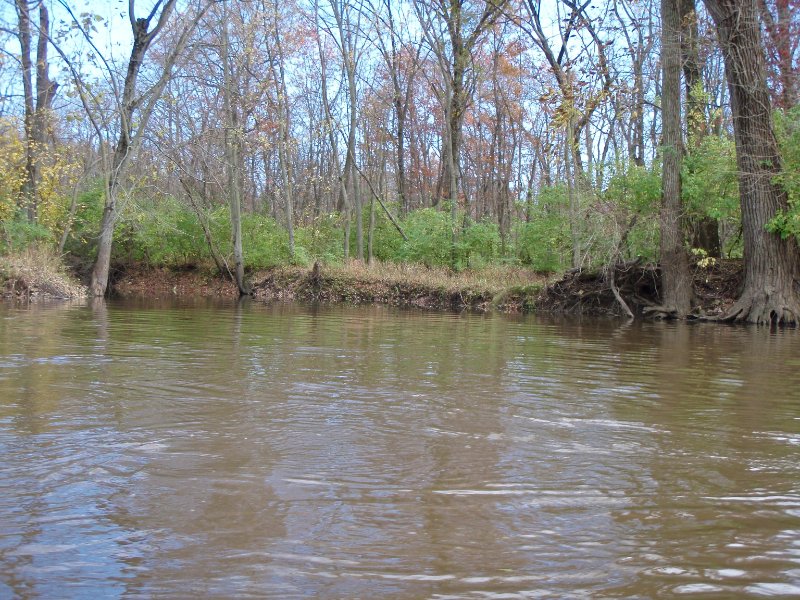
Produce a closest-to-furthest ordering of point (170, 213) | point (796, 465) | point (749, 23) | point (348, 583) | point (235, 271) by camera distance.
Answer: point (348, 583), point (796, 465), point (749, 23), point (235, 271), point (170, 213)

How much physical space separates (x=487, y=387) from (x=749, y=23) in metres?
13.4

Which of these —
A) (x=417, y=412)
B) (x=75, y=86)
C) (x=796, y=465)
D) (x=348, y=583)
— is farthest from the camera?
(x=75, y=86)

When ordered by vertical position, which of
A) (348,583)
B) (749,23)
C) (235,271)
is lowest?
(348,583)

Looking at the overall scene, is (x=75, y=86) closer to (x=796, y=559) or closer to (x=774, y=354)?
(x=774, y=354)

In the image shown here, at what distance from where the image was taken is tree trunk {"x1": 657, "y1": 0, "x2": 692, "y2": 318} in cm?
1908

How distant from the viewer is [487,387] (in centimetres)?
722

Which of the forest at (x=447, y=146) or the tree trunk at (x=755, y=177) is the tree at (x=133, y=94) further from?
the tree trunk at (x=755, y=177)

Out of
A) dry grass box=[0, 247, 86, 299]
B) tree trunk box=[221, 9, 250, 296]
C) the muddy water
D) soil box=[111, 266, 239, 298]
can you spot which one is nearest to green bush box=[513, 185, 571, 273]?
tree trunk box=[221, 9, 250, 296]

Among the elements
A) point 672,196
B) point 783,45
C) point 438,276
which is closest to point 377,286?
point 438,276

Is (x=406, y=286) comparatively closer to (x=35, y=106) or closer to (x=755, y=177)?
(x=755, y=177)

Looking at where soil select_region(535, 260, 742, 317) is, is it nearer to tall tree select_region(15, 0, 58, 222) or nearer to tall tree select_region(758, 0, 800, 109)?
tall tree select_region(758, 0, 800, 109)

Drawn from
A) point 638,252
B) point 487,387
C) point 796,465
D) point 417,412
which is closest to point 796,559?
point 796,465

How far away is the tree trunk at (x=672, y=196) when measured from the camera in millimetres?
19078

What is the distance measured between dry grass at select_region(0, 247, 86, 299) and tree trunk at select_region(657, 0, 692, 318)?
18758 millimetres
